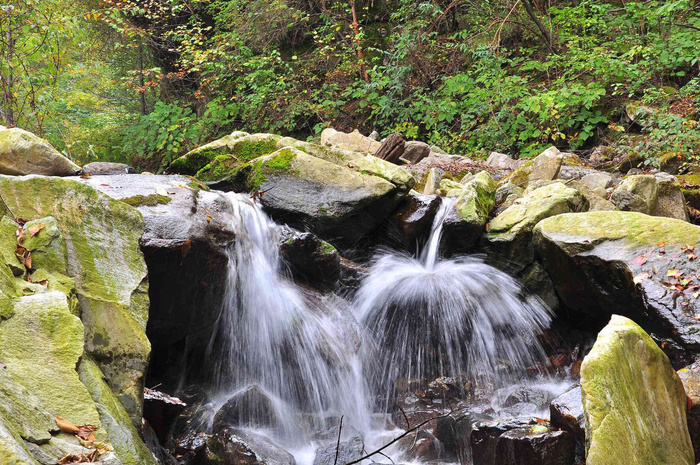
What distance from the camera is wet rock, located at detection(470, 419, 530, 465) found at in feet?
12.2

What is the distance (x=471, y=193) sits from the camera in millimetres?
6418

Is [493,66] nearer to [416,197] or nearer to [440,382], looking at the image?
[416,197]

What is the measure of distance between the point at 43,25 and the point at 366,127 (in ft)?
24.0

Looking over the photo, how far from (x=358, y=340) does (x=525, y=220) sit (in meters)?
2.36

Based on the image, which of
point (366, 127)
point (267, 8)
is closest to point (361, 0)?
point (267, 8)

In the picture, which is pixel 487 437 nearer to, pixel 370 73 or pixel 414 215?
pixel 414 215

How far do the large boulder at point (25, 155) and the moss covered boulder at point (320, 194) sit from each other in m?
2.07

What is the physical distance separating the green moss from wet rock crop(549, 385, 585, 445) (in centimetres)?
338

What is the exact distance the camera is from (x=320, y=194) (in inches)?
237

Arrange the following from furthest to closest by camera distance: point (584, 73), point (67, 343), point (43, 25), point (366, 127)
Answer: point (366, 127), point (584, 73), point (43, 25), point (67, 343)

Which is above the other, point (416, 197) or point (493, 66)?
point (493, 66)

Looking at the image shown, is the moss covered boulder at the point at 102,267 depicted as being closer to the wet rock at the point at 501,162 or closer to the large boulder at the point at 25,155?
the large boulder at the point at 25,155

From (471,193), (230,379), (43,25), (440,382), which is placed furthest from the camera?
(43,25)

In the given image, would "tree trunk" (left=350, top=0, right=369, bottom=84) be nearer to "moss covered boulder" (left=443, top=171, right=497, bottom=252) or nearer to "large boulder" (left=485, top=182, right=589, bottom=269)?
"moss covered boulder" (left=443, top=171, right=497, bottom=252)
